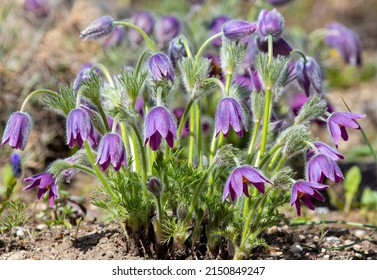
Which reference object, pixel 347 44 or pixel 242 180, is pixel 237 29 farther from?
pixel 347 44

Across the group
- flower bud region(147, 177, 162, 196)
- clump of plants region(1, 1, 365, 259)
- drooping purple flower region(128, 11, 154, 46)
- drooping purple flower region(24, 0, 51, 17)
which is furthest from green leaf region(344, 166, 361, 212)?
drooping purple flower region(24, 0, 51, 17)

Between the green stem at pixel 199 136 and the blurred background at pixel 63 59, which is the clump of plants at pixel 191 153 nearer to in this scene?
the green stem at pixel 199 136

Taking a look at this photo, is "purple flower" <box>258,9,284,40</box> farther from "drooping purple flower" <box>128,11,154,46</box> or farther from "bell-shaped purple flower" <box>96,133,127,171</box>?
"drooping purple flower" <box>128,11,154,46</box>

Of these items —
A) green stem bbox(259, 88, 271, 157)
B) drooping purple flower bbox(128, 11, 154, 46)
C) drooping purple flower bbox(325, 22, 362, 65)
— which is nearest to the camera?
green stem bbox(259, 88, 271, 157)

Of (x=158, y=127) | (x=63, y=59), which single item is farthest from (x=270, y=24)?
(x=63, y=59)

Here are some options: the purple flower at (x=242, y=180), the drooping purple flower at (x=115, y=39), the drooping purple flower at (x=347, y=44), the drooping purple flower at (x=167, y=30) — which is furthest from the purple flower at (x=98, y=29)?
the drooping purple flower at (x=347, y=44)
